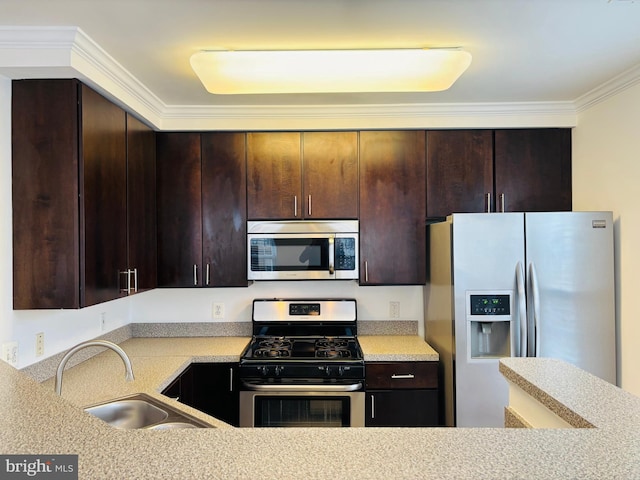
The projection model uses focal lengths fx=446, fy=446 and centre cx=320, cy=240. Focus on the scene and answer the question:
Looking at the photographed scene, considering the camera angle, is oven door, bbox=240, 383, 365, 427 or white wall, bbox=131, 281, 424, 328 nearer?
oven door, bbox=240, 383, 365, 427

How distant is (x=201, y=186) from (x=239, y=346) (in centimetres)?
109

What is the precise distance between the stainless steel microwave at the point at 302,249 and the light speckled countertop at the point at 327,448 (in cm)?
197

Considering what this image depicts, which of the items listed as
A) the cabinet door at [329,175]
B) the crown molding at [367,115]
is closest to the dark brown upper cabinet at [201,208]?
the crown molding at [367,115]

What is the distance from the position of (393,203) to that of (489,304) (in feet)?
2.90

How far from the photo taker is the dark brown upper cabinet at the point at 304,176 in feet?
9.69

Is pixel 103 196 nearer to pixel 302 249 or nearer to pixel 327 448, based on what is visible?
pixel 302 249

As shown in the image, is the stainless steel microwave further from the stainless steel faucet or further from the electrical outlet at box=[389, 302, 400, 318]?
the stainless steel faucet

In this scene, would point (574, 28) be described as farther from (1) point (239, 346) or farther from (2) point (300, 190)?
(1) point (239, 346)

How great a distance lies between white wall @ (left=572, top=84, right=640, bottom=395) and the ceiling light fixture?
1090 millimetres

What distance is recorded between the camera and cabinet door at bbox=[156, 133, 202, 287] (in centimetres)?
295

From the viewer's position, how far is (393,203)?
295 cm

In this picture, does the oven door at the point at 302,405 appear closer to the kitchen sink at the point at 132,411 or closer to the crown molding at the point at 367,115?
the kitchen sink at the point at 132,411

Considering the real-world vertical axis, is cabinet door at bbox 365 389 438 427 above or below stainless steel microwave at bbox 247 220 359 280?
below

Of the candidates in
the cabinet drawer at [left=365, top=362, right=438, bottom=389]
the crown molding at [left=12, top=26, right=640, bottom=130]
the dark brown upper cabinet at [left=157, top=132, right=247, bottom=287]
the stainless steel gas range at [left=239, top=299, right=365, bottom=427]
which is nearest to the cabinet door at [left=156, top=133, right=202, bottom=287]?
the dark brown upper cabinet at [left=157, top=132, right=247, bottom=287]
